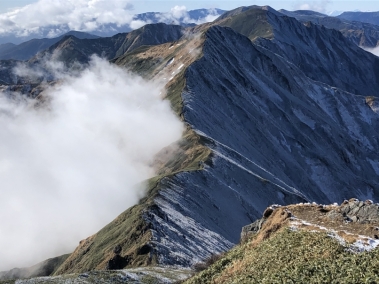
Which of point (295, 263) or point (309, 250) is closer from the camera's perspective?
point (295, 263)

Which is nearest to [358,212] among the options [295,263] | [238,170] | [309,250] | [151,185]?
[309,250]

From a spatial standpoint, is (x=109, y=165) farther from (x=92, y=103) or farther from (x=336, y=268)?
(x=336, y=268)

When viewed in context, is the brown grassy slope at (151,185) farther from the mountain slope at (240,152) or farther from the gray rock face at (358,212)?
the gray rock face at (358,212)

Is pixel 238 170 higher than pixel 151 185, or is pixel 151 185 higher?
pixel 151 185

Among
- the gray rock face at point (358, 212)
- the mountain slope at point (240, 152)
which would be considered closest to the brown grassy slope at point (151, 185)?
the mountain slope at point (240, 152)

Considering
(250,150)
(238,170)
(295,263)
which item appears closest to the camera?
(295,263)

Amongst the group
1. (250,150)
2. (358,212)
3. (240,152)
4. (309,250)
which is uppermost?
(240,152)

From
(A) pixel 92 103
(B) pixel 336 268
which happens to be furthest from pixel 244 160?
(A) pixel 92 103

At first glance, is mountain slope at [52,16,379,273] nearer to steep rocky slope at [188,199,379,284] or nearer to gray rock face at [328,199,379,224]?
steep rocky slope at [188,199,379,284]

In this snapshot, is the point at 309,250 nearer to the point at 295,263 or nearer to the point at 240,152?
the point at 295,263
